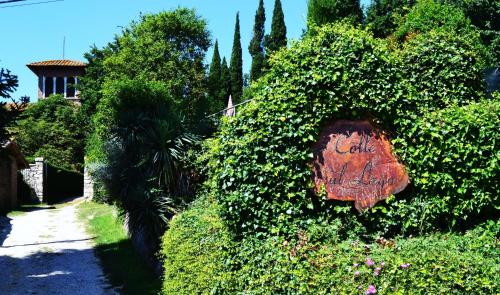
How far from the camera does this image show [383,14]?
22.9 meters

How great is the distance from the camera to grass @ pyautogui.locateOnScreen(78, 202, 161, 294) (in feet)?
29.6

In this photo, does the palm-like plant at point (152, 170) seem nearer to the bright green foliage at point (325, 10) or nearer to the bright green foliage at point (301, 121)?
the bright green foliage at point (301, 121)

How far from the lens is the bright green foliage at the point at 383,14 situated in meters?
21.8

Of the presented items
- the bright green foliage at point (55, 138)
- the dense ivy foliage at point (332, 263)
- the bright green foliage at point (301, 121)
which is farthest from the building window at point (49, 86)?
the bright green foliage at point (301, 121)

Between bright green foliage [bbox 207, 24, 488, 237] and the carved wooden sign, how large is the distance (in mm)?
126

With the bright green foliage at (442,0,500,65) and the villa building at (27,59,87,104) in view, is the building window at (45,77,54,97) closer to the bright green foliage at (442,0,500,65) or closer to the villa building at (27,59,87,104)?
the villa building at (27,59,87,104)

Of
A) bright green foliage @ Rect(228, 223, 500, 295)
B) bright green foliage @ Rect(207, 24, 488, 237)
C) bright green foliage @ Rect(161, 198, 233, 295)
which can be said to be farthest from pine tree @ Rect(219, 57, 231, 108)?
bright green foliage @ Rect(228, 223, 500, 295)

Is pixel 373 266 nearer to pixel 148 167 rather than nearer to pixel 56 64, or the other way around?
pixel 148 167

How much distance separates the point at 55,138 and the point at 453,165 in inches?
1318

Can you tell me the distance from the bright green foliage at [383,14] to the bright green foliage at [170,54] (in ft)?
27.5

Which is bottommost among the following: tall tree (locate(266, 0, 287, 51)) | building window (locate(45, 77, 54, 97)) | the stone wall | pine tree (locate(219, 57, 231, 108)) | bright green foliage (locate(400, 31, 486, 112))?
the stone wall

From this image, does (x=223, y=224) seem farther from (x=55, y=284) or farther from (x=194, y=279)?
(x=55, y=284)

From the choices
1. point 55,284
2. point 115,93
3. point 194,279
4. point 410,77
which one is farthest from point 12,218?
point 410,77

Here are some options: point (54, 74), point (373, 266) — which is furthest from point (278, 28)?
point (373, 266)
